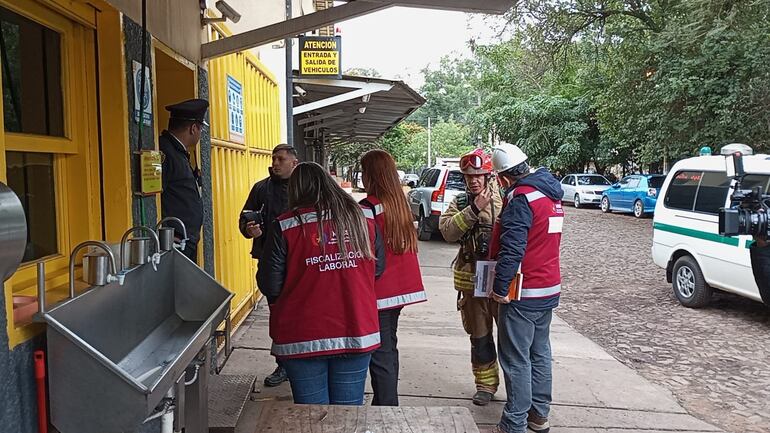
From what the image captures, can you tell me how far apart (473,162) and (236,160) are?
2901mm

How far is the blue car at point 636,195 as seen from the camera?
21375 mm

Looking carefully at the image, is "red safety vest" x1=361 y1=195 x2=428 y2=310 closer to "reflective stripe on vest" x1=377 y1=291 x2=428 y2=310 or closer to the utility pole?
"reflective stripe on vest" x1=377 y1=291 x2=428 y2=310

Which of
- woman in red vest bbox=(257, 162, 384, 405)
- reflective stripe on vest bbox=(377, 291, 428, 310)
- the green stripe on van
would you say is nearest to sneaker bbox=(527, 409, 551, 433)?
reflective stripe on vest bbox=(377, 291, 428, 310)

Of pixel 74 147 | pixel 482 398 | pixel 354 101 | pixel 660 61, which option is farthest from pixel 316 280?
pixel 660 61

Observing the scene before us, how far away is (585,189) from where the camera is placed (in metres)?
27.0

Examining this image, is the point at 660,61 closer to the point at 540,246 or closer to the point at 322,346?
the point at 540,246

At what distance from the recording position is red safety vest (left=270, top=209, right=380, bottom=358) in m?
2.99

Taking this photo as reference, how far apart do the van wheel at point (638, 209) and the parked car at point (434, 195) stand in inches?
369

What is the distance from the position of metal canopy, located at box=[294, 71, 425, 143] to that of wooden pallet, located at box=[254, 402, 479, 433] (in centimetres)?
807

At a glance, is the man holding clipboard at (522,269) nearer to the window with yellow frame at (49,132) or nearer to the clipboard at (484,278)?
the clipboard at (484,278)

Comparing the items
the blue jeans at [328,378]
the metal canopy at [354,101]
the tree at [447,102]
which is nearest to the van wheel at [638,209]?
the metal canopy at [354,101]

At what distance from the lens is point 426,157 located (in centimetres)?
5816

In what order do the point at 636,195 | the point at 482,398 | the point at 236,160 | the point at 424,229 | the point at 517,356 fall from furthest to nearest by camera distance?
the point at 636,195 < the point at 424,229 < the point at 236,160 < the point at 482,398 < the point at 517,356

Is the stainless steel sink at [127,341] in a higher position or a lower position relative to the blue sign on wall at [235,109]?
lower
